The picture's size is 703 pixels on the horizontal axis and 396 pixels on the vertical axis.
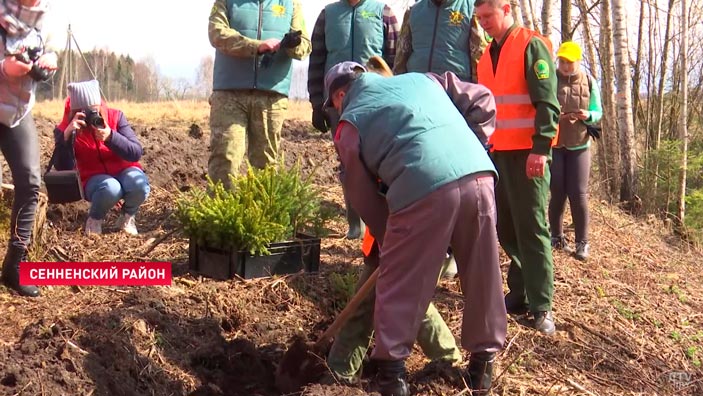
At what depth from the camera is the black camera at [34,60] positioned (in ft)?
14.0

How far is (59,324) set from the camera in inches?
163

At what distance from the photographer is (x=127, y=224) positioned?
6.41 m

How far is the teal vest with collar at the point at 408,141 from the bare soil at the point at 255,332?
101 centimetres

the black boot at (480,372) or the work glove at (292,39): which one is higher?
the work glove at (292,39)

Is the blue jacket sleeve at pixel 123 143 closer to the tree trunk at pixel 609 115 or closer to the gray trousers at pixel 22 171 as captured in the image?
the gray trousers at pixel 22 171

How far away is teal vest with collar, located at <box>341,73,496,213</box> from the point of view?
3309mm

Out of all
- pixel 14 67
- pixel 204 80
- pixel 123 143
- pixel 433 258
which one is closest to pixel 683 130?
pixel 123 143

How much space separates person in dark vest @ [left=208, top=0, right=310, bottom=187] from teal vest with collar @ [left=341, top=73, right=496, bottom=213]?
2.68 metres

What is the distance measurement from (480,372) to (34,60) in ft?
9.90

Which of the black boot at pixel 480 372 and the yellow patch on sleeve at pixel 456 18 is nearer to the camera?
the black boot at pixel 480 372

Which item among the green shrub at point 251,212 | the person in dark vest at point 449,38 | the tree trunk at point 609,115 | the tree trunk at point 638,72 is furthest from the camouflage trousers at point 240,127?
the tree trunk at point 638,72

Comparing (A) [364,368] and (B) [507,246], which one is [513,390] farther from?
(B) [507,246]

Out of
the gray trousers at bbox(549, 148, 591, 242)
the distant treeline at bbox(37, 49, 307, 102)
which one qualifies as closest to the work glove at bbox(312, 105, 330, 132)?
the gray trousers at bbox(549, 148, 591, 242)

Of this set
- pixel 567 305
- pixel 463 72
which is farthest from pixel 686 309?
pixel 463 72
